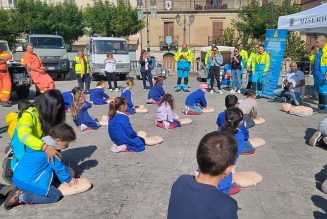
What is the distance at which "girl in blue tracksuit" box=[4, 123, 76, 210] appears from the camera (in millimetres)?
4641

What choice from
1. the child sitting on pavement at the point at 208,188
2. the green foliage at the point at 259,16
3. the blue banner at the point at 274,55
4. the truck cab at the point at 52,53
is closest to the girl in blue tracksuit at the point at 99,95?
the blue banner at the point at 274,55

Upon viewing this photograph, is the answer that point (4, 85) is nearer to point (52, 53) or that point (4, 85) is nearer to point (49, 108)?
point (49, 108)

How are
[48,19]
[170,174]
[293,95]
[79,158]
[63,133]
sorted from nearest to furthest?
[63,133] → [170,174] → [79,158] → [293,95] → [48,19]

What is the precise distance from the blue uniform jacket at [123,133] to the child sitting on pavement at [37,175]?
2055mm

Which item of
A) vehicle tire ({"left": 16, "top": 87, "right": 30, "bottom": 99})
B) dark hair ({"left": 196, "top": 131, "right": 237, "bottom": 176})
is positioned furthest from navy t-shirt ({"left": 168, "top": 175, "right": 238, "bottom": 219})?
vehicle tire ({"left": 16, "top": 87, "right": 30, "bottom": 99})

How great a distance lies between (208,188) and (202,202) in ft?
0.30

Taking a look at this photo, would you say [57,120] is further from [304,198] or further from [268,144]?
[268,144]


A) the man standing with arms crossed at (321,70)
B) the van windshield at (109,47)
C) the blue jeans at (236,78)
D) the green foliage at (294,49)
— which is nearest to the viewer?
the man standing with arms crossed at (321,70)

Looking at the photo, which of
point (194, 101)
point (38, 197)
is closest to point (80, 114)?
point (194, 101)

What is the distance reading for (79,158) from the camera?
22.1 feet

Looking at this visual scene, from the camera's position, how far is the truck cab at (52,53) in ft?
63.7

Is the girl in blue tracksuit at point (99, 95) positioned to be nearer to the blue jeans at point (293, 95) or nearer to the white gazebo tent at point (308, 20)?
the blue jeans at point (293, 95)

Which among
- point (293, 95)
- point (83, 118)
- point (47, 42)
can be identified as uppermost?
point (47, 42)

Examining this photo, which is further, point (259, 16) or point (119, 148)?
point (259, 16)
